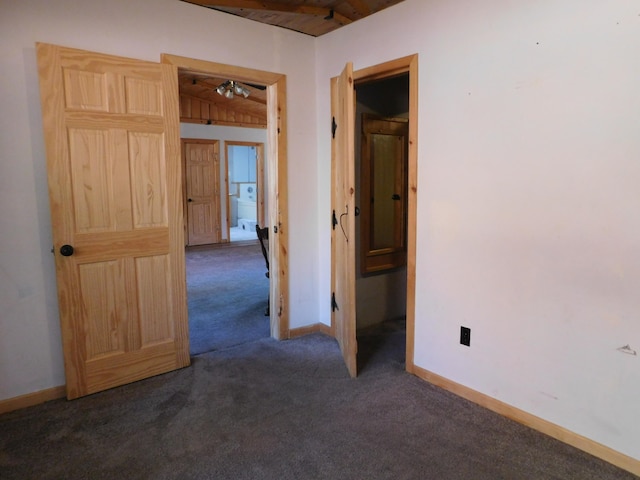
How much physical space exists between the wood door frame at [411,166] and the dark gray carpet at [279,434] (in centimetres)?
36

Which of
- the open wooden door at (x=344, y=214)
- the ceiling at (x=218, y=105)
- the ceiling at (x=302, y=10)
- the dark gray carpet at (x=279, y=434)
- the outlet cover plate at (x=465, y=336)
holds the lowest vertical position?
the dark gray carpet at (x=279, y=434)

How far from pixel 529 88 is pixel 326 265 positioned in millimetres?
2098

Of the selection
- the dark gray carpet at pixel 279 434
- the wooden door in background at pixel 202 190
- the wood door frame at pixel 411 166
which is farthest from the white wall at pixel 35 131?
the wooden door in background at pixel 202 190

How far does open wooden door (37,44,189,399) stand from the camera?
2410 mm

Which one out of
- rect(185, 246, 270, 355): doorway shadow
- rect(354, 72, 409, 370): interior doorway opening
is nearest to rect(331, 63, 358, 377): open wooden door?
rect(354, 72, 409, 370): interior doorway opening

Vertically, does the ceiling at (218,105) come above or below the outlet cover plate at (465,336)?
above

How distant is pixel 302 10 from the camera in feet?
10.0

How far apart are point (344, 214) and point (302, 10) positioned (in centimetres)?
154

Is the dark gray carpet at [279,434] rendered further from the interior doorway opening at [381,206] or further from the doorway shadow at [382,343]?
the interior doorway opening at [381,206]

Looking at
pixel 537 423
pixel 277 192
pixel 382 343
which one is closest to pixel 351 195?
pixel 277 192

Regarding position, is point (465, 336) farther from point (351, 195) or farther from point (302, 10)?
point (302, 10)

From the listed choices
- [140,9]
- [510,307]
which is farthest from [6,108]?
[510,307]

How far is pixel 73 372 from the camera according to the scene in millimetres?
2535

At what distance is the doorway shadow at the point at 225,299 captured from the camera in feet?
11.9
